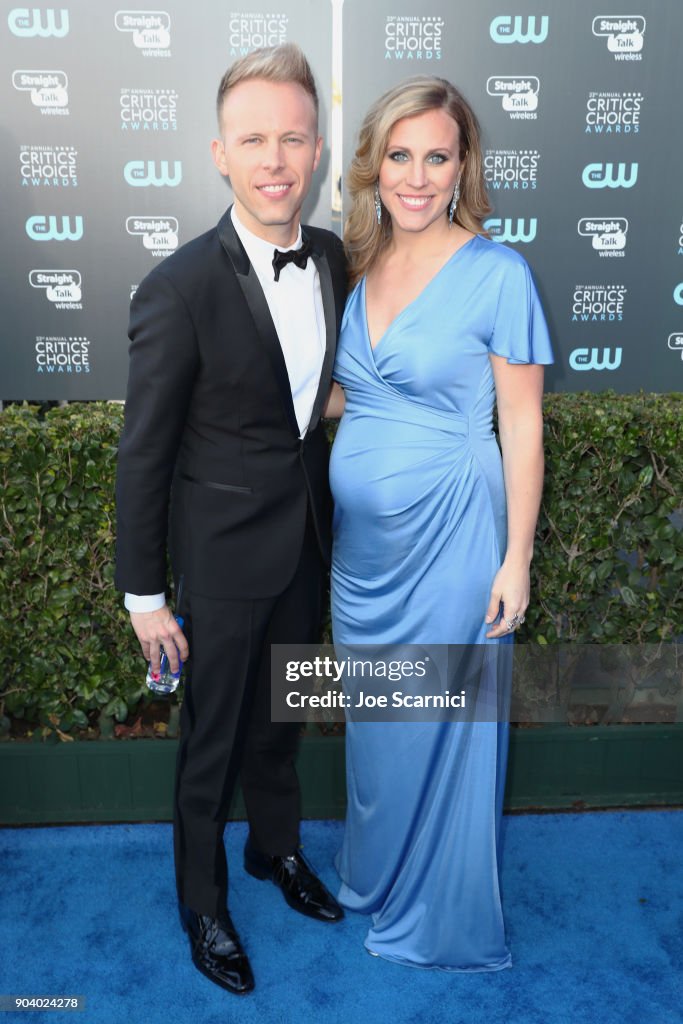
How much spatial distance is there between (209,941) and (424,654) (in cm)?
106

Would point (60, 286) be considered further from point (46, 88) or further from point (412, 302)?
→ point (412, 302)

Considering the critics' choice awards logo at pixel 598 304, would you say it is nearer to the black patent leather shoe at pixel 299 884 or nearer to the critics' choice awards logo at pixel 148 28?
the critics' choice awards logo at pixel 148 28

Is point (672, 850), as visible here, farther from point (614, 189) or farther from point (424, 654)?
point (614, 189)

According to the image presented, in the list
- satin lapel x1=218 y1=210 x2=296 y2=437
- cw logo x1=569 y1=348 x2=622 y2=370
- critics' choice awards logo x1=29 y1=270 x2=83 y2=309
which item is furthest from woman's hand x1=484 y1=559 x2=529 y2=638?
critics' choice awards logo x1=29 y1=270 x2=83 y2=309

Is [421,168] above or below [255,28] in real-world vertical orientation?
below

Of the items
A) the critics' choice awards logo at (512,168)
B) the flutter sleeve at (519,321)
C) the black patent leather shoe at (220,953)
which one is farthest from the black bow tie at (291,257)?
the critics' choice awards logo at (512,168)

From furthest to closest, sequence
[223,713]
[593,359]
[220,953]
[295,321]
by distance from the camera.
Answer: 1. [593,359]
2. [220,953]
3. [223,713]
4. [295,321]

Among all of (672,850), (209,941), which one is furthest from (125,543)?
(672,850)

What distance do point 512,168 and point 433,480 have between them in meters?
2.86

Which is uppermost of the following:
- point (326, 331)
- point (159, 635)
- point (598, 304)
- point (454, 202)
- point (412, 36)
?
point (412, 36)

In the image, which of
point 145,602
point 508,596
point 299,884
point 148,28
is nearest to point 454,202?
point 508,596

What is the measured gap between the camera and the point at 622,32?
14.1 ft

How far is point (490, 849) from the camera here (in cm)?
246

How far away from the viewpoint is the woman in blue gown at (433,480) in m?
2.17
